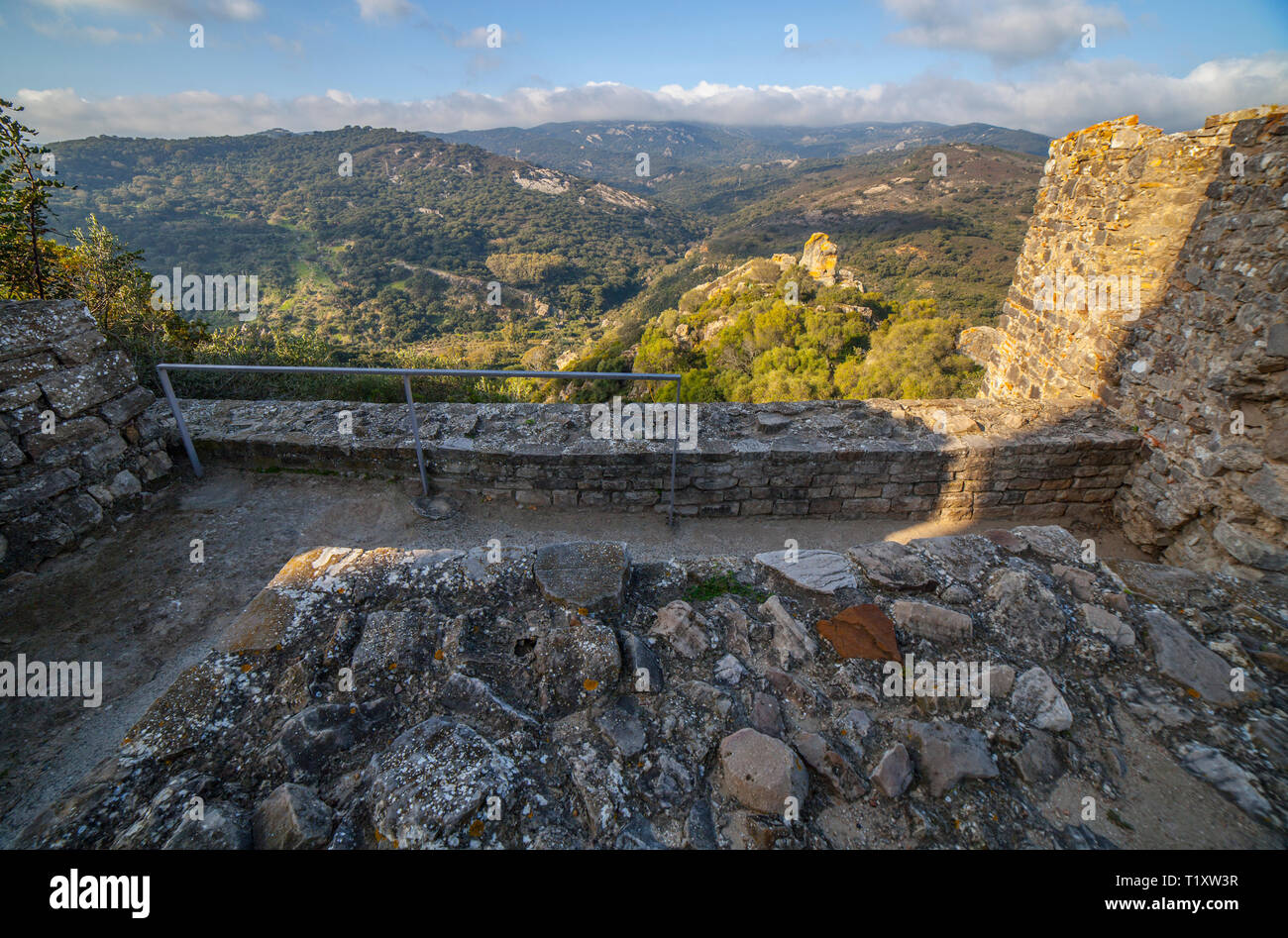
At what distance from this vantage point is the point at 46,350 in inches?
139

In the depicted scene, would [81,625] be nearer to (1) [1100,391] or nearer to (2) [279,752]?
(2) [279,752]

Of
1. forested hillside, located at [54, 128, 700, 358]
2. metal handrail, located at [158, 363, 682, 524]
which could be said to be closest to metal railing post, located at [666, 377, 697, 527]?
metal handrail, located at [158, 363, 682, 524]

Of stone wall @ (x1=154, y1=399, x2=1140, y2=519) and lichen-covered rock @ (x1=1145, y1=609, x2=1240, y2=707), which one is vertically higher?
stone wall @ (x1=154, y1=399, x2=1140, y2=519)

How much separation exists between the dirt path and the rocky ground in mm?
1176

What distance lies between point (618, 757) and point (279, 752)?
1.07m

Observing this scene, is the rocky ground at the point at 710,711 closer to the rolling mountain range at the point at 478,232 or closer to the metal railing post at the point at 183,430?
the metal railing post at the point at 183,430

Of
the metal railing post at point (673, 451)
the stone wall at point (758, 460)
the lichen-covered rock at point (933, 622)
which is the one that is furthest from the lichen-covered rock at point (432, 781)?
the stone wall at point (758, 460)

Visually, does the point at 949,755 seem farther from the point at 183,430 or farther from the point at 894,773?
the point at 183,430

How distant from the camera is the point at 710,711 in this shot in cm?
183

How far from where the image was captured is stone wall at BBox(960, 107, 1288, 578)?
11.3 feet

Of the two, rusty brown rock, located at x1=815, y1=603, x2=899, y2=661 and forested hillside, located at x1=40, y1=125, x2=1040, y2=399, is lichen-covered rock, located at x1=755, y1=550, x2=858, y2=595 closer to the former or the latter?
rusty brown rock, located at x1=815, y1=603, x2=899, y2=661

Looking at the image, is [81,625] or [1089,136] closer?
[81,625]

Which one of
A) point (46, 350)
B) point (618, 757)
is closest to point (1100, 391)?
point (618, 757)

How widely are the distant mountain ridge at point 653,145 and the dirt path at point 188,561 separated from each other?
124306mm
